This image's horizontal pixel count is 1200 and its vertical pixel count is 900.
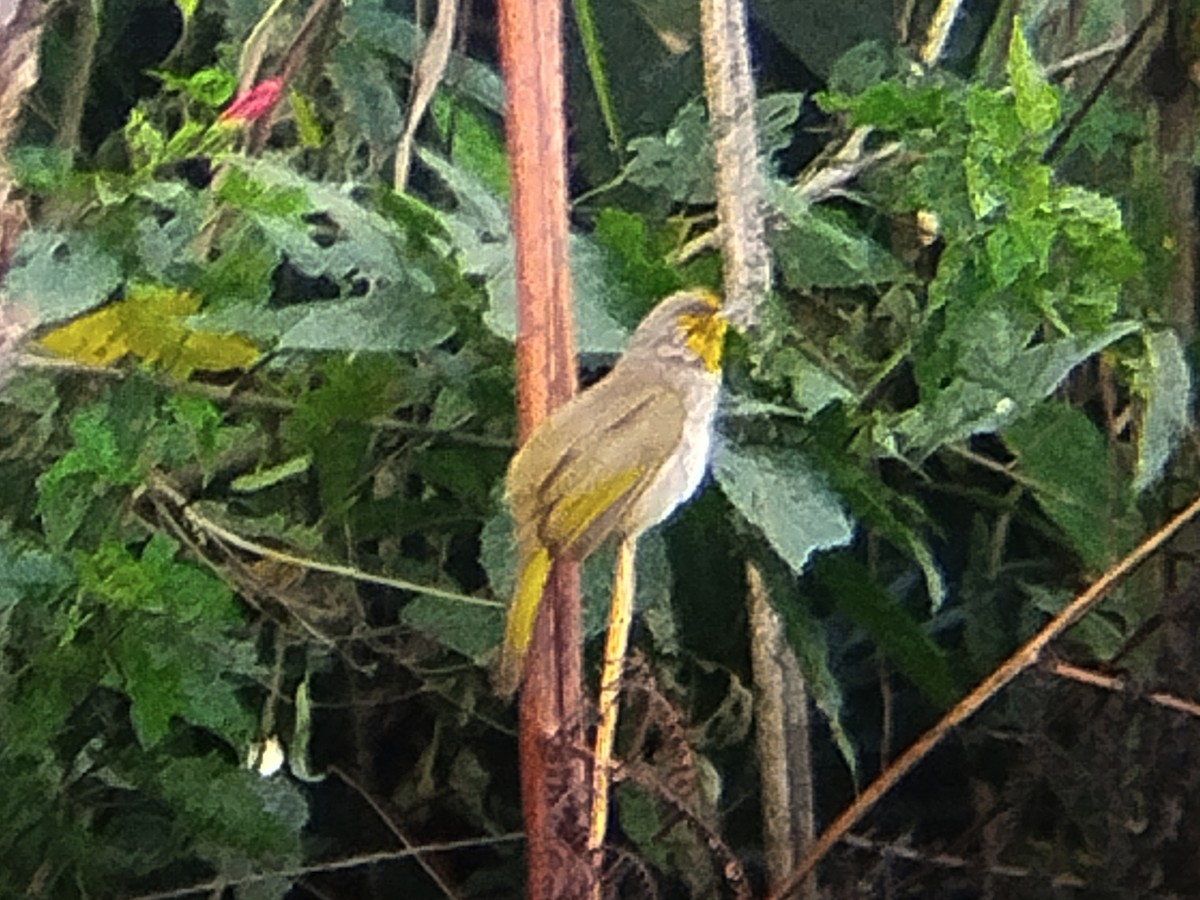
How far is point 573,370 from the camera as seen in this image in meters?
0.43

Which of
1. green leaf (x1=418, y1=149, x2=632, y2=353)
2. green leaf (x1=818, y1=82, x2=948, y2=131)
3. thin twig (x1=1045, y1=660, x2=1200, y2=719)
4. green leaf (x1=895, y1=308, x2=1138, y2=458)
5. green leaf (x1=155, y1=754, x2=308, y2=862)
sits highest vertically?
green leaf (x1=818, y1=82, x2=948, y2=131)

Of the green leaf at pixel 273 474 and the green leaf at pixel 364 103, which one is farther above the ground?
the green leaf at pixel 364 103

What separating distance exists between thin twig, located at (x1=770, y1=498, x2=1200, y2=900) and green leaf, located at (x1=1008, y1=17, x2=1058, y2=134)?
0.38 feet

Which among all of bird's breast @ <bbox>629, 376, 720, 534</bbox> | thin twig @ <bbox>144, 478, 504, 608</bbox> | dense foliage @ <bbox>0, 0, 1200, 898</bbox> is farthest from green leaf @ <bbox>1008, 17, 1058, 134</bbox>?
thin twig @ <bbox>144, 478, 504, 608</bbox>

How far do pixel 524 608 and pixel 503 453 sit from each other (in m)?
0.05

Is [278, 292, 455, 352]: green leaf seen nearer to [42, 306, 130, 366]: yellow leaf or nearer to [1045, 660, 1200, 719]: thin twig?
[42, 306, 130, 366]: yellow leaf

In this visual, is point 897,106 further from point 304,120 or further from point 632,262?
point 304,120

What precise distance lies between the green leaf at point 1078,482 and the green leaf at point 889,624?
0.06 m

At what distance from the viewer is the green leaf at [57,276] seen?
43cm

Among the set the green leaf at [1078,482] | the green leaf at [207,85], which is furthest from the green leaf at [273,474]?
the green leaf at [1078,482]

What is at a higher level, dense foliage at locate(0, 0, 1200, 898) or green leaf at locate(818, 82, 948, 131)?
green leaf at locate(818, 82, 948, 131)

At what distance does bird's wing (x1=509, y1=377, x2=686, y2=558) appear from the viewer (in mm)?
416

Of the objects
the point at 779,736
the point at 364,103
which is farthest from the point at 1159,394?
the point at 364,103

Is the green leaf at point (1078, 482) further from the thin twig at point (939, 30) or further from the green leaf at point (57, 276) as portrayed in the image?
the green leaf at point (57, 276)
